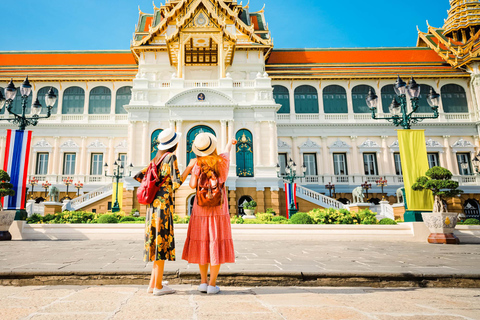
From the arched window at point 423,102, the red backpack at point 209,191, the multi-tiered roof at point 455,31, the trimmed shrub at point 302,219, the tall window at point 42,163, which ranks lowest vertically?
the trimmed shrub at point 302,219

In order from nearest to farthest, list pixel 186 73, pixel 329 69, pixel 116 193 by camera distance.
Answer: pixel 116 193 → pixel 186 73 → pixel 329 69

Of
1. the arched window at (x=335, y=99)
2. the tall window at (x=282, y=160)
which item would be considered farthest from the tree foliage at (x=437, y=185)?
the arched window at (x=335, y=99)

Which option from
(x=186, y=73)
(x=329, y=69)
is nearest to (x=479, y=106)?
(x=329, y=69)

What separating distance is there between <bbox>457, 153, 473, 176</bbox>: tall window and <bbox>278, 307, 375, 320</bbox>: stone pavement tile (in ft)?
87.3

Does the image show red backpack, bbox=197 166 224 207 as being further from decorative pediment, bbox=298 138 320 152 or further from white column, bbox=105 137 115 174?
white column, bbox=105 137 115 174

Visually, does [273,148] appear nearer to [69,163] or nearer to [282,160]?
[282,160]

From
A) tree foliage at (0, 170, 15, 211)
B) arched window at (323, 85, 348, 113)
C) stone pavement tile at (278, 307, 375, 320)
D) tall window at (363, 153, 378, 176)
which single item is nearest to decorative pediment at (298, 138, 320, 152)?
arched window at (323, 85, 348, 113)

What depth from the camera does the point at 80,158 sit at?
2423 centimetres

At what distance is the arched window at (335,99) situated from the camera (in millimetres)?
25797

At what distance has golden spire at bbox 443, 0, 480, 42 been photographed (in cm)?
2912

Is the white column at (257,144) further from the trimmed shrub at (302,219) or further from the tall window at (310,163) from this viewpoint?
the trimmed shrub at (302,219)

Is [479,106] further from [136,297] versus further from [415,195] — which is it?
[136,297]

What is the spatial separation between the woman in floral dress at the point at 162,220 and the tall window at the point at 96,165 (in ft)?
74.7

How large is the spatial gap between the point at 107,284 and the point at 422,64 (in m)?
30.0
